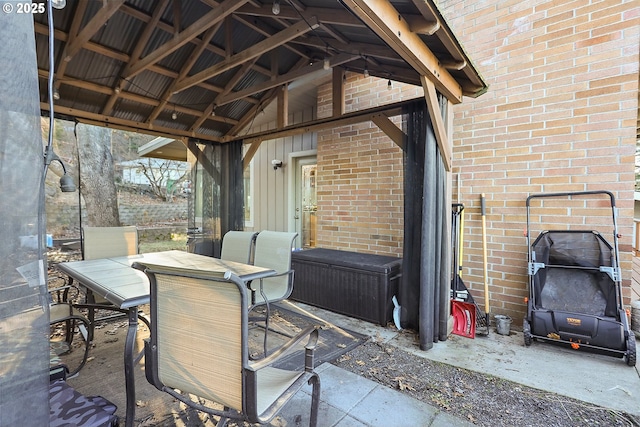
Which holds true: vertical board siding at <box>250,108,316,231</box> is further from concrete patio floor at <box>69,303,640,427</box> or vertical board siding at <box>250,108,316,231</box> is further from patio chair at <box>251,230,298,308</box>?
concrete patio floor at <box>69,303,640,427</box>

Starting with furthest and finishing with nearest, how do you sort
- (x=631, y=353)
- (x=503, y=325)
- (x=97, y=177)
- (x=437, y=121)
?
(x=97, y=177) → (x=503, y=325) → (x=437, y=121) → (x=631, y=353)

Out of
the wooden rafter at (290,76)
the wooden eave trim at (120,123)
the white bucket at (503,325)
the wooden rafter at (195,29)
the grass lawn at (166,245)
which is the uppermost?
the wooden rafter at (195,29)

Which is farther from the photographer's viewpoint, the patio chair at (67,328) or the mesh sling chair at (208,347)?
the patio chair at (67,328)

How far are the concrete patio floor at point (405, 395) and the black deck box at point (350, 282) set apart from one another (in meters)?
0.42

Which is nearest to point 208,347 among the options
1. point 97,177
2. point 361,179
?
point 361,179

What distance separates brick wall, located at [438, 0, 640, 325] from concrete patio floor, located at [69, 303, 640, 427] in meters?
0.71

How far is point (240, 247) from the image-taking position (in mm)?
3307

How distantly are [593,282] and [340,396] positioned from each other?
262cm

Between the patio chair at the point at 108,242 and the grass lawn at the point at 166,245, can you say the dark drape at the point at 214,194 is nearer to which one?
the patio chair at the point at 108,242

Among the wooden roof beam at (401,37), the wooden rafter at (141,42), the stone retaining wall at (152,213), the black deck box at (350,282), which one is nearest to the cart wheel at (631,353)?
the black deck box at (350,282)

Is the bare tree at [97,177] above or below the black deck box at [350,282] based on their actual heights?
above

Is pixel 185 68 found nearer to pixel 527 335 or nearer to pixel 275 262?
pixel 275 262

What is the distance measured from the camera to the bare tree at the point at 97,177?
9.52m

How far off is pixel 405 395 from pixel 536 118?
303cm
